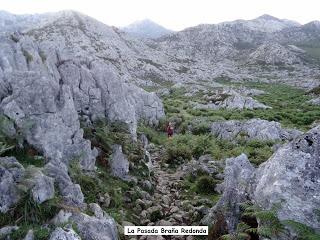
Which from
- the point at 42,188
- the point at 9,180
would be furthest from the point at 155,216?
the point at 9,180

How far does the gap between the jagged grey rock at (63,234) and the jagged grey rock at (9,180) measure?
57.2 inches

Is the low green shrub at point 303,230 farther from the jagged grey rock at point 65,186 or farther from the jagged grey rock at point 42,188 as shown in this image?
the jagged grey rock at point 42,188

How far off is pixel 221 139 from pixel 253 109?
21231 millimetres

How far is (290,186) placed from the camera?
1018 centimetres

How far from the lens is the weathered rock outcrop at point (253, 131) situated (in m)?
27.8

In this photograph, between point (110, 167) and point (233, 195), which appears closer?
point (233, 195)

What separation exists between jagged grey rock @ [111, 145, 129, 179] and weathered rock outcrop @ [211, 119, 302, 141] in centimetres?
1373

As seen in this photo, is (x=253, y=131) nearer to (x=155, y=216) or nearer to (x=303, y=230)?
(x=155, y=216)

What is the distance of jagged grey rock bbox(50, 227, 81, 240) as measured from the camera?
9117 mm

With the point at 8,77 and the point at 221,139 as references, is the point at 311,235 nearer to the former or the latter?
the point at 8,77

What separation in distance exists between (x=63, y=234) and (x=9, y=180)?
7.30ft

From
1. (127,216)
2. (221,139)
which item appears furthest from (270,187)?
(221,139)

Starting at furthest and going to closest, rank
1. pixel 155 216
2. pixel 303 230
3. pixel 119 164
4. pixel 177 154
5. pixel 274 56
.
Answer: pixel 274 56 → pixel 177 154 → pixel 119 164 → pixel 155 216 → pixel 303 230

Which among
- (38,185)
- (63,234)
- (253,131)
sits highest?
(38,185)
